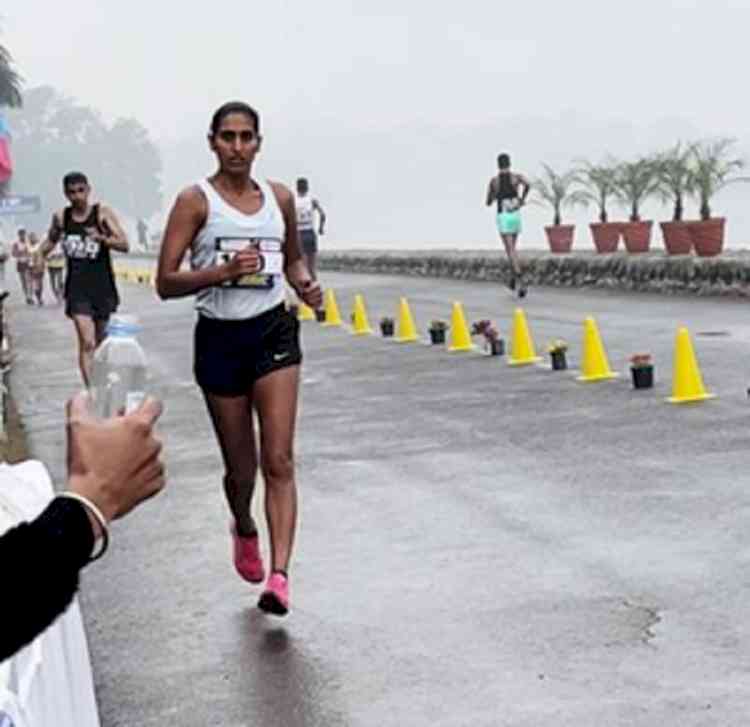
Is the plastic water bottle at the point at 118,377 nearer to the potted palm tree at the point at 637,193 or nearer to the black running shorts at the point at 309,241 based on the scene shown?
the black running shorts at the point at 309,241

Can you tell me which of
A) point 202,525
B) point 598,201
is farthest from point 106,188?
point 202,525

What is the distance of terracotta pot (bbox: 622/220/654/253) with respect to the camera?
25.9 meters

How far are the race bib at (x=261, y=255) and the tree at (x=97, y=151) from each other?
174877mm

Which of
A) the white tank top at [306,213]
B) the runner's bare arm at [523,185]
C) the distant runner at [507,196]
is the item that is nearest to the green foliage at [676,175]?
the runner's bare arm at [523,185]

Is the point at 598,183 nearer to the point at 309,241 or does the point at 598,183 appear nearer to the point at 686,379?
the point at 309,241

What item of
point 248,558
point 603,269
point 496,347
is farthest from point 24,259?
point 248,558

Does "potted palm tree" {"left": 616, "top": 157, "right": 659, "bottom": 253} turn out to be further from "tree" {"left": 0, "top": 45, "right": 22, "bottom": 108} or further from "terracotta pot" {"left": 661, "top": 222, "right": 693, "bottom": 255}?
"tree" {"left": 0, "top": 45, "right": 22, "bottom": 108}

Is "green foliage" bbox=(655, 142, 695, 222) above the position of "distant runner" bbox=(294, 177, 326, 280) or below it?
above

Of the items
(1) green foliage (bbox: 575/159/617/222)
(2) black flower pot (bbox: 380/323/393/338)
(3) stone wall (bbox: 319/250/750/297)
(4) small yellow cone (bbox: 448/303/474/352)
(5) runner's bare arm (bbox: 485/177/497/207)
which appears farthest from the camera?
(1) green foliage (bbox: 575/159/617/222)

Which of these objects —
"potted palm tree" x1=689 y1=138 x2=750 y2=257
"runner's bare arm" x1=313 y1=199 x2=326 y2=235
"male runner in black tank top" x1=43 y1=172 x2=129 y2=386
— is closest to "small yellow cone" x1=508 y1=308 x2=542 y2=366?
"male runner in black tank top" x1=43 y1=172 x2=129 y2=386

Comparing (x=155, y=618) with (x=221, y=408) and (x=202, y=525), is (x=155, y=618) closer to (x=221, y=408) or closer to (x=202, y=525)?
(x=221, y=408)

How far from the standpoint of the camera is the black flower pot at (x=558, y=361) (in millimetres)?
13891

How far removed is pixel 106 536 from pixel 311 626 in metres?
3.82

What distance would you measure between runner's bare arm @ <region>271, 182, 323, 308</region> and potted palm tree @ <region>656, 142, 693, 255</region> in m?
17.0
